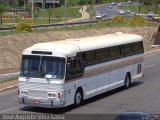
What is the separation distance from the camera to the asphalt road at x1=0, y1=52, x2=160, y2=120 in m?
20.8

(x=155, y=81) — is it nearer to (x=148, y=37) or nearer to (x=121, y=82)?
(x=121, y=82)

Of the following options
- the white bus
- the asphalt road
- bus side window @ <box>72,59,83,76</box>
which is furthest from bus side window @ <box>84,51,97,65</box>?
the asphalt road

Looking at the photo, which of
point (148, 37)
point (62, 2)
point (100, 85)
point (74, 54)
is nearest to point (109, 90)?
point (100, 85)

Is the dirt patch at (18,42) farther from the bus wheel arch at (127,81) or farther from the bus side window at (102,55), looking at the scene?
the bus side window at (102,55)

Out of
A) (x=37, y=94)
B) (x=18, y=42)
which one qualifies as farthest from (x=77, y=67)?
(x=18, y=42)

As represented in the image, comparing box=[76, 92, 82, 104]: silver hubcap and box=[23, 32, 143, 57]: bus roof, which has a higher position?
box=[23, 32, 143, 57]: bus roof

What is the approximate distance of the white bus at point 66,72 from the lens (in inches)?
796

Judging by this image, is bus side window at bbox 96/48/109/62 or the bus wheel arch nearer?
bus side window at bbox 96/48/109/62

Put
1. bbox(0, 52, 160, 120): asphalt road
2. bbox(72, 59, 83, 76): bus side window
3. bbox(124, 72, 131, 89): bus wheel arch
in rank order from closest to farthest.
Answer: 1. bbox(0, 52, 160, 120): asphalt road
2. bbox(72, 59, 83, 76): bus side window
3. bbox(124, 72, 131, 89): bus wheel arch

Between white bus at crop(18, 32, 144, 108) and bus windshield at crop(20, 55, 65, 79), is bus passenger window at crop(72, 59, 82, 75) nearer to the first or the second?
white bus at crop(18, 32, 144, 108)

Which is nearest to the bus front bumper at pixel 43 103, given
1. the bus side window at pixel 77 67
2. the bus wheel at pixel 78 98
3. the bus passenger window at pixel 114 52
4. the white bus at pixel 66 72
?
the white bus at pixel 66 72

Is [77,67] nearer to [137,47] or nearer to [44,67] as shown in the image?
[44,67]

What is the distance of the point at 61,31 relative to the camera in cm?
5591

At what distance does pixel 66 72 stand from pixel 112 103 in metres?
3.40
